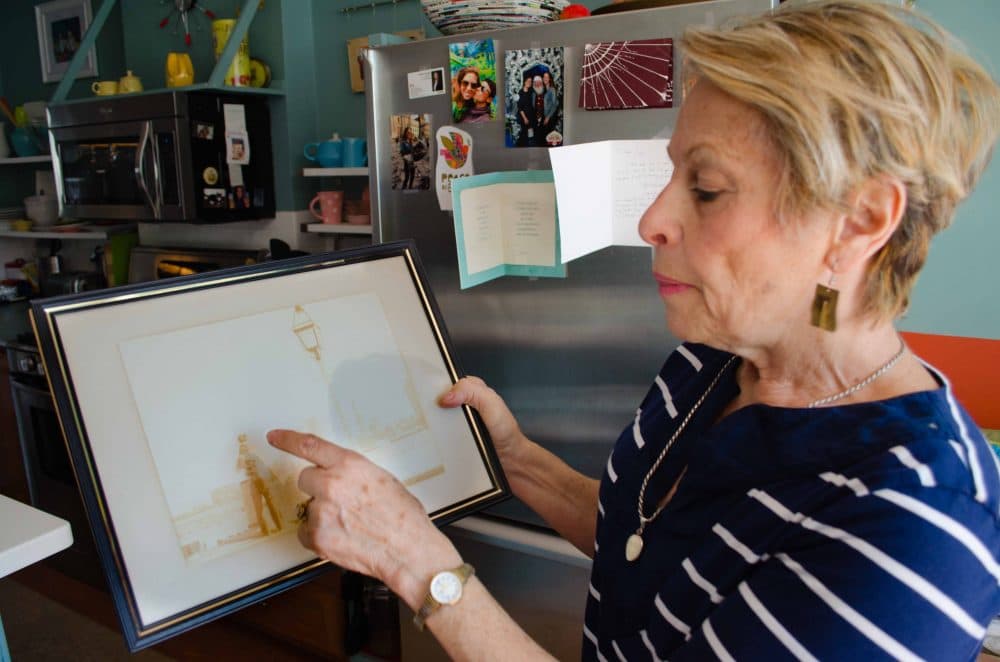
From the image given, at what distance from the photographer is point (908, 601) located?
53 cm

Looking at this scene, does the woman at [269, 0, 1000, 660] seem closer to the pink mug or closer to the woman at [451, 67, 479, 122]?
the woman at [451, 67, 479, 122]

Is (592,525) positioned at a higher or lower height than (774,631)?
lower

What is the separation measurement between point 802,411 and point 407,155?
0.84 metres

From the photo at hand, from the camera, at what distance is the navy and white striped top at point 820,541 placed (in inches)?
21.2

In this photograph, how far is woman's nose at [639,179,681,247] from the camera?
0.70m

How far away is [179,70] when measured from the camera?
8.33 ft

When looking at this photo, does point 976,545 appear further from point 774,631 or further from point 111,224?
point 111,224

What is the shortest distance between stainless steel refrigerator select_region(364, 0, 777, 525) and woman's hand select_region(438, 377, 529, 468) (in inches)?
5.8

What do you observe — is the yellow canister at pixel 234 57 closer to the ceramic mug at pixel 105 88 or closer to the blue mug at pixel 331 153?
the blue mug at pixel 331 153

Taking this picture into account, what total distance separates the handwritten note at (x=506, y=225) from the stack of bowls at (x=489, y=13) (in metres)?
0.26

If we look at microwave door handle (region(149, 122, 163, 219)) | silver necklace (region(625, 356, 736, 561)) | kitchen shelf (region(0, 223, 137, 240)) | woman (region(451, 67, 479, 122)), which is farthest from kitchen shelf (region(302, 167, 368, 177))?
silver necklace (region(625, 356, 736, 561))

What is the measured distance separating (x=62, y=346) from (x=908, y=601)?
839mm

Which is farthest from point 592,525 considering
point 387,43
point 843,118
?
point 387,43

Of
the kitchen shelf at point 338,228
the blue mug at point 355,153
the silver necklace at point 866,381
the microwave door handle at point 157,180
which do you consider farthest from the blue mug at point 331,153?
the silver necklace at point 866,381
